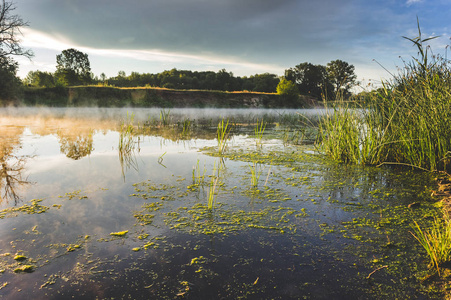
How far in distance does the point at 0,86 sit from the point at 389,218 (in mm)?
24933

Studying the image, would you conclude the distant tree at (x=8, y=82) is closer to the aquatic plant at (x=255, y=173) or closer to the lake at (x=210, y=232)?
the lake at (x=210, y=232)

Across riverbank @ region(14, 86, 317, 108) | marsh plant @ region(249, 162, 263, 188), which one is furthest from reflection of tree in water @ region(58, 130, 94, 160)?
riverbank @ region(14, 86, 317, 108)

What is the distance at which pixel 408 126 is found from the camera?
4031mm

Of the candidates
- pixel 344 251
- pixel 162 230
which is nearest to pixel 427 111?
pixel 344 251

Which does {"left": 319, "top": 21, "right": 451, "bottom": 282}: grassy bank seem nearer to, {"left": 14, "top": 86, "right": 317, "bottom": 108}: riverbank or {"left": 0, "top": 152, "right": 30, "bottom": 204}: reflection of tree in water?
{"left": 0, "top": 152, "right": 30, "bottom": 204}: reflection of tree in water

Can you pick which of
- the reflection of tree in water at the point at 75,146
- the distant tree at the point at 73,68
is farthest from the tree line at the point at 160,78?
the reflection of tree in water at the point at 75,146

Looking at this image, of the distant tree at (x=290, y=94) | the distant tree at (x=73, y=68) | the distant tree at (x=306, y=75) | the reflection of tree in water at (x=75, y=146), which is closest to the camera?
the reflection of tree in water at (x=75, y=146)

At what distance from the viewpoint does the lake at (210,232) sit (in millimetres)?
1504

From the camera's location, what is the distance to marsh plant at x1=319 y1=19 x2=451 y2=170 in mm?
3562

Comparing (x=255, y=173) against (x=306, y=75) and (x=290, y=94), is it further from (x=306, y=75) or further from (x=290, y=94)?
(x=306, y=75)

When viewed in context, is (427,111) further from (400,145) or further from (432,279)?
(432,279)

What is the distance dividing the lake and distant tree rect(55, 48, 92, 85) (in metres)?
47.7

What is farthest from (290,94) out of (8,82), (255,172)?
(255,172)

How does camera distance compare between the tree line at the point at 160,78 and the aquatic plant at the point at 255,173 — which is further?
the tree line at the point at 160,78
